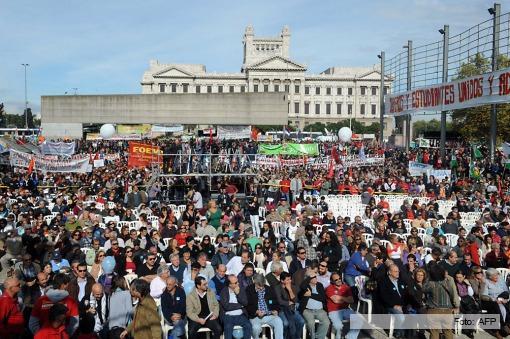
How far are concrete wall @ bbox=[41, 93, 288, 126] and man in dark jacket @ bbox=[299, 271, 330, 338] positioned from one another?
19145 mm

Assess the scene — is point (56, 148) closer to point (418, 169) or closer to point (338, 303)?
point (418, 169)

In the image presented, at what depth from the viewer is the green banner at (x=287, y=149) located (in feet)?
77.6

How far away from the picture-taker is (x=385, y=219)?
13.4 meters

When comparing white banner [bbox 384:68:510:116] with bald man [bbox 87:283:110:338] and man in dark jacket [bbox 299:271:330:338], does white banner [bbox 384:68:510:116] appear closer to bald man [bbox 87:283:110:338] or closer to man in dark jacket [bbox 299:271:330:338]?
man in dark jacket [bbox 299:271:330:338]

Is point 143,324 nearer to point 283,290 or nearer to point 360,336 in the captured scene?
point 283,290

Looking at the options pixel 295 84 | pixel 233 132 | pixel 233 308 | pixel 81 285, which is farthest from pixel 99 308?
pixel 295 84

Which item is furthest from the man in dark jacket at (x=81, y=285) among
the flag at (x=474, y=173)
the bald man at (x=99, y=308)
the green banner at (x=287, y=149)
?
the flag at (x=474, y=173)

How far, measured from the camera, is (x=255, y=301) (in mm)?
7523

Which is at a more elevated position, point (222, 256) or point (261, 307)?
point (222, 256)

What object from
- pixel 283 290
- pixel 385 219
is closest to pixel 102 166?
pixel 385 219

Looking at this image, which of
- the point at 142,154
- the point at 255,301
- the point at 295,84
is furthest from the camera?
the point at 295,84

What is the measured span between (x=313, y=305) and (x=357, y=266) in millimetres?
1834

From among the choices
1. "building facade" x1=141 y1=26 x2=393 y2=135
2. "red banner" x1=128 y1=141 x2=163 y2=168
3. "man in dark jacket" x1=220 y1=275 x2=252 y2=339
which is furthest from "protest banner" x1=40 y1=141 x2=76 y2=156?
"building facade" x1=141 y1=26 x2=393 y2=135

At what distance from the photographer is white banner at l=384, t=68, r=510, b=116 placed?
62.2ft
